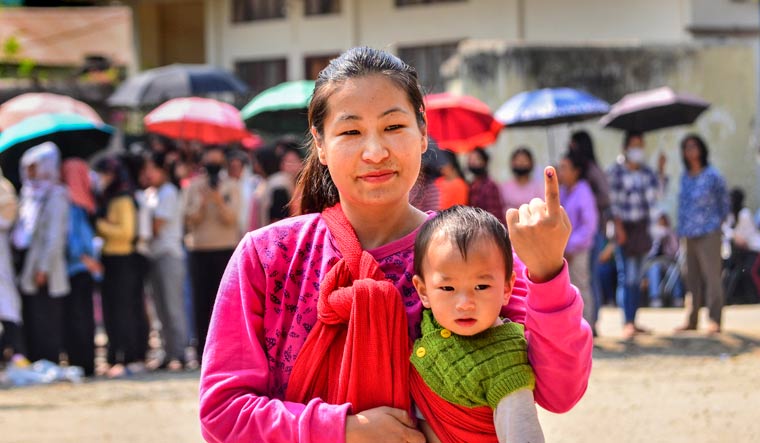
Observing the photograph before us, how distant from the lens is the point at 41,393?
28.6 feet

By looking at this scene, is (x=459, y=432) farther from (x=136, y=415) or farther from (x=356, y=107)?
(x=136, y=415)

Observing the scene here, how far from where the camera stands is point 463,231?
2.50 m

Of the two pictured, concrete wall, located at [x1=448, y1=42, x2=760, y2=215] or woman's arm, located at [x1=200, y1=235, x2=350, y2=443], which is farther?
concrete wall, located at [x1=448, y1=42, x2=760, y2=215]

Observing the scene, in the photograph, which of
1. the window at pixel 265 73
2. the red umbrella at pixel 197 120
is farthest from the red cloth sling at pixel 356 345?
the window at pixel 265 73

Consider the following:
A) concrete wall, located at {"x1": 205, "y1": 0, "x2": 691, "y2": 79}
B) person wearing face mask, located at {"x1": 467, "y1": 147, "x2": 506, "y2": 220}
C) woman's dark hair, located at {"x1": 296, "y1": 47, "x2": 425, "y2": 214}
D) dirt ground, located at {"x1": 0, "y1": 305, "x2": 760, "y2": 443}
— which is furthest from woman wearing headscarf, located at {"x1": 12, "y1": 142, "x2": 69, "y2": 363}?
concrete wall, located at {"x1": 205, "y1": 0, "x2": 691, "y2": 79}

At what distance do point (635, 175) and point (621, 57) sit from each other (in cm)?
671

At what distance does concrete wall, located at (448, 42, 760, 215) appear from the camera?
16656 mm

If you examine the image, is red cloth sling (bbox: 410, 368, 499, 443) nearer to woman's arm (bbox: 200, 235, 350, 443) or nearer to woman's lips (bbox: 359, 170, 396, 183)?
→ woman's arm (bbox: 200, 235, 350, 443)

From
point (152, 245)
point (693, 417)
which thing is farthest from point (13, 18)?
point (693, 417)

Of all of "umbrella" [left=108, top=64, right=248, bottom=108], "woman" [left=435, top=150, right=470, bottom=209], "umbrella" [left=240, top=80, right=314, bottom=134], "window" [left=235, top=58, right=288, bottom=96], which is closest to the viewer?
"woman" [left=435, top=150, right=470, bottom=209]

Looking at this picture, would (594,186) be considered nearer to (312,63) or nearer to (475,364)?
(475,364)

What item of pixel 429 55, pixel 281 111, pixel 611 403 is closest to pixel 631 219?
pixel 611 403

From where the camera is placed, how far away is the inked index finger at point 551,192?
7.58 ft

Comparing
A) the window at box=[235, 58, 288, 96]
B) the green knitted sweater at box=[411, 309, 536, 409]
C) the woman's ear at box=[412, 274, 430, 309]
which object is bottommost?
the green knitted sweater at box=[411, 309, 536, 409]
